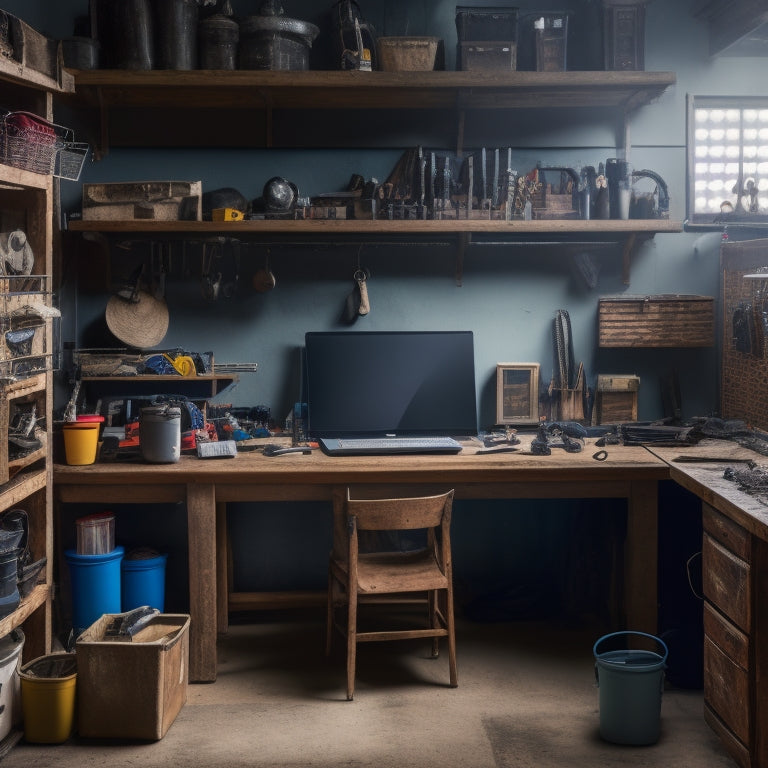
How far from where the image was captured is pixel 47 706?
9.84ft

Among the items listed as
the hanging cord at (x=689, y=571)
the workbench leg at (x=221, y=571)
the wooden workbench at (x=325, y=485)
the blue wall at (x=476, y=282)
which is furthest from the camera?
the blue wall at (x=476, y=282)

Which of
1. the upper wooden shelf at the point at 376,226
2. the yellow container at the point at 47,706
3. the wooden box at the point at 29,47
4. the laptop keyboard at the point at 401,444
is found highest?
the wooden box at the point at 29,47

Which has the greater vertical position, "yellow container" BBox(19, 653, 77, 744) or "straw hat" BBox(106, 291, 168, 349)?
"straw hat" BBox(106, 291, 168, 349)

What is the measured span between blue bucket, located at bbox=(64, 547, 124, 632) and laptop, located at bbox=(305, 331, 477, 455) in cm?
106

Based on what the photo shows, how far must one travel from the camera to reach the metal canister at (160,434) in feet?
11.6

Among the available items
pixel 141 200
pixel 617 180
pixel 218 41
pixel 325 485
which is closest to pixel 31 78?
pixel 141 200

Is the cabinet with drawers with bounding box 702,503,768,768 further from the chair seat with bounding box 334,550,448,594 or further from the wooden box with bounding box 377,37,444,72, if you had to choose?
the wooden box with bounding box 377,37,444,72

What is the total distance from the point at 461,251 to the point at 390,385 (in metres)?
0.69

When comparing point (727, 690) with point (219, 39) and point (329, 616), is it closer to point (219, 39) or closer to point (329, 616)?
point (329, 616)

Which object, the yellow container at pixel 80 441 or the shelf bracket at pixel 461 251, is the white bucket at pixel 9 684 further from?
the shelf bracket at pixel 461 251

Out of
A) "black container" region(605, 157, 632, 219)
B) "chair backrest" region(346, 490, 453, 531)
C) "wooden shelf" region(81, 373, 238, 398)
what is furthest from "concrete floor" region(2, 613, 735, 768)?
"black container" region(605, 157, 632, 219)

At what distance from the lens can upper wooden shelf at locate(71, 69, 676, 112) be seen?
381cm

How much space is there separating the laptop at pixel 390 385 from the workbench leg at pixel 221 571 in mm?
567

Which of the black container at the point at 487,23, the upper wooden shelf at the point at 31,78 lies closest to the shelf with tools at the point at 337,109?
the black container at the point at 487,23
